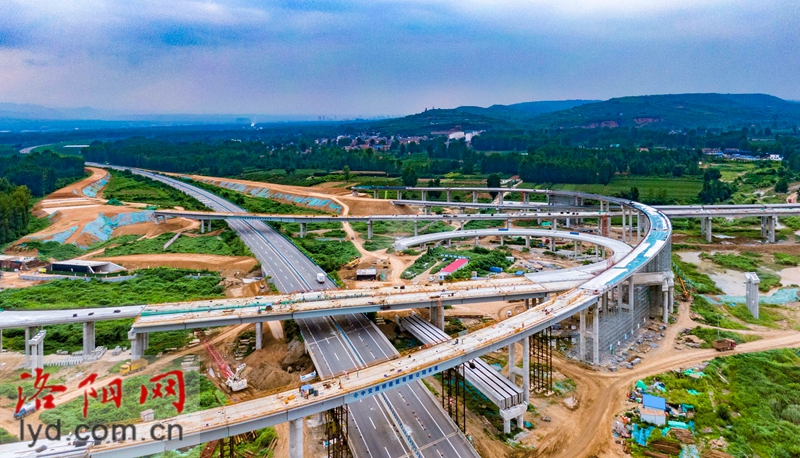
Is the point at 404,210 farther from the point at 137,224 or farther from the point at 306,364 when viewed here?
the point at 306,364

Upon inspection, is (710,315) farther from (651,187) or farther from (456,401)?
(651,187)

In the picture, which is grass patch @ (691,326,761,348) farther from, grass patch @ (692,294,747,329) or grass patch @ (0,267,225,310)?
grass patch @ (0,267,225,310)

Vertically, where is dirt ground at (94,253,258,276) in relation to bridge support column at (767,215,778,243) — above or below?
below

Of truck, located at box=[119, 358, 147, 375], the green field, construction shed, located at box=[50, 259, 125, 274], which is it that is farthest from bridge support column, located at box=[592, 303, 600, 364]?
the green field

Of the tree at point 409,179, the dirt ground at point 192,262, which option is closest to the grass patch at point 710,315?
the dirt ground at point 192,262

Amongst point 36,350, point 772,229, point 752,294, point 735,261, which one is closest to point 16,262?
point 36,350

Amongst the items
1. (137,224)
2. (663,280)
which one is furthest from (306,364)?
(137,224)
